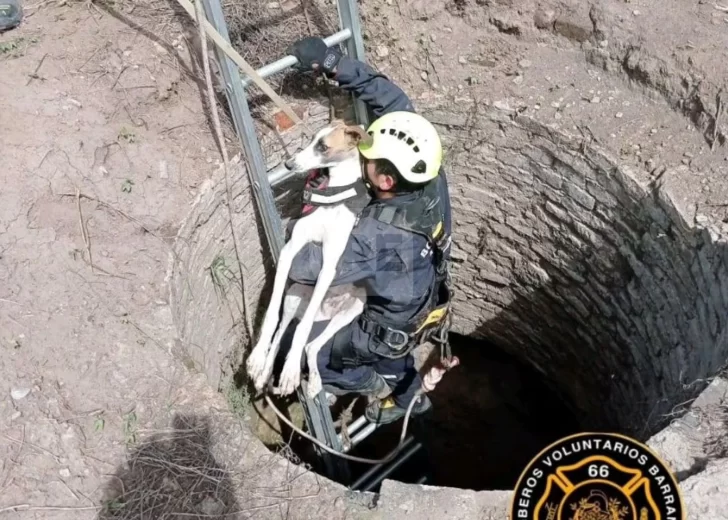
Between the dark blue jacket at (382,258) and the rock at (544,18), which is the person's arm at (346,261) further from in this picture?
the rock at (544,18)

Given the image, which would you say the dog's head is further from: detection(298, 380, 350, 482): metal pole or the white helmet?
detection(298, 380, 350, 482): metal pole

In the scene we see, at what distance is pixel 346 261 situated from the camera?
141 inches

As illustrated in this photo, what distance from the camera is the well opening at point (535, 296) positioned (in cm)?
399

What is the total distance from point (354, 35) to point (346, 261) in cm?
147

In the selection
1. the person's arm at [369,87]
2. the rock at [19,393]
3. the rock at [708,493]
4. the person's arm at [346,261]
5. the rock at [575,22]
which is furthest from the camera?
the rock at [575,22]

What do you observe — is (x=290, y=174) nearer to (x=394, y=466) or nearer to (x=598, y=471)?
(x=394, y=466)

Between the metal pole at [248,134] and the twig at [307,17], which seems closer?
the metal pole at [248,134]

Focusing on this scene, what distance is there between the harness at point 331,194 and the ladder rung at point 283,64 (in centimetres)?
63

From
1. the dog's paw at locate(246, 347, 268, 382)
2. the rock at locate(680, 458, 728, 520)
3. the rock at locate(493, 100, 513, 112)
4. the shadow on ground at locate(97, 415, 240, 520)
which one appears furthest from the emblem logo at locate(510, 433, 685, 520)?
the rock at locate(493, 100, 513, 112)

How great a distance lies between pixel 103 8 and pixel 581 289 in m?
3.87

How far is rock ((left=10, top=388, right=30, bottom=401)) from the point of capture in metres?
3.10

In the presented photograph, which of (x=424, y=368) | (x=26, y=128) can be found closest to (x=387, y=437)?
(x=424, y=368)

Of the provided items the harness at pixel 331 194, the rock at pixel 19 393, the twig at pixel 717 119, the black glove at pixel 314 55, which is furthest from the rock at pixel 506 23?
the rock at pixel 19 393

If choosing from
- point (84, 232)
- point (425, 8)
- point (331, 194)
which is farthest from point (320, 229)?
point (425, 8)
